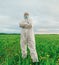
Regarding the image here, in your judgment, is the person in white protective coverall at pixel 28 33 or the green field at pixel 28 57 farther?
the person in white protective coverall at pixel 28 33

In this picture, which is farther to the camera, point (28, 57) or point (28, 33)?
point (28, 57)

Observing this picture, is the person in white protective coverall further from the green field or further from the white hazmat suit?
the green field

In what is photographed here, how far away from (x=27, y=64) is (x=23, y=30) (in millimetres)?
1509

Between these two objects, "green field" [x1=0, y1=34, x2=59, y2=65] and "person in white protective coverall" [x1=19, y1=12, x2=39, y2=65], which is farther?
"person in white protective coverall" [x1=19, y1=12, x2=39, y2=65]

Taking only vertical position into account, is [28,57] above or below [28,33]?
below

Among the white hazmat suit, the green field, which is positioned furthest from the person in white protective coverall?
the green field

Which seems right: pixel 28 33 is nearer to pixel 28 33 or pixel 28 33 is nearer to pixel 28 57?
pixel 28 33

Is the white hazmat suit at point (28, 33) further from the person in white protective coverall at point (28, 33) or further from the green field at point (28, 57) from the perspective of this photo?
the green field at point (28, 57)

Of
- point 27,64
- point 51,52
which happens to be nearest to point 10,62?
point 27,64

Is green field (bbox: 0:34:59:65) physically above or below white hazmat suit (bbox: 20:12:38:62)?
below

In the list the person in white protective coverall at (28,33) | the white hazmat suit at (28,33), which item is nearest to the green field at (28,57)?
the person in white protective coverall at (28,33)

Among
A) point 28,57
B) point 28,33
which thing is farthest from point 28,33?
point 28,57

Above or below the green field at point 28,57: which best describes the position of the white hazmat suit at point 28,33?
above

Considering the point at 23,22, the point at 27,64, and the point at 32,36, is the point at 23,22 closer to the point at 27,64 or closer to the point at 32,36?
the point at 32,36
